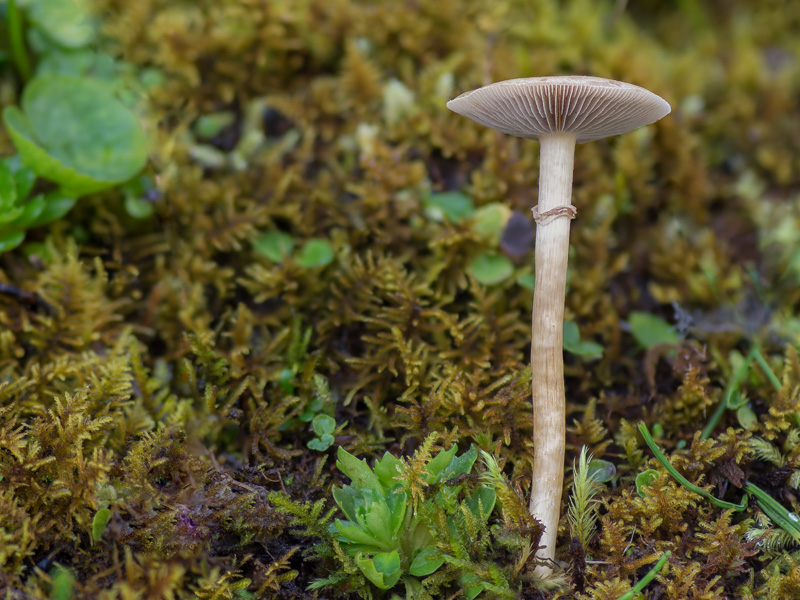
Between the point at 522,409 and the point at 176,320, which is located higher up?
the point at 176,320

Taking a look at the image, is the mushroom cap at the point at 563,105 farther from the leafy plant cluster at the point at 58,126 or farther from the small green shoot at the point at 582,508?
the leafy plant cluster at the point at 58,126

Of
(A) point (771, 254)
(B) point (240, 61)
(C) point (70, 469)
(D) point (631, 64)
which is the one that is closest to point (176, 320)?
(C) point (70, 469)

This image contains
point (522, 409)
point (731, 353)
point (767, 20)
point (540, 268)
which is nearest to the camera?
point (540, 268)

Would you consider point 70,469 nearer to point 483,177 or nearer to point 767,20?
point 483,177

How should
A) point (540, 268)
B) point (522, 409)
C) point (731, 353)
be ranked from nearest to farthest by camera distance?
point (540, 268) → point (522, 409) → point (731, 353)

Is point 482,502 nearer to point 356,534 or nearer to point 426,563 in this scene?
point 426,563

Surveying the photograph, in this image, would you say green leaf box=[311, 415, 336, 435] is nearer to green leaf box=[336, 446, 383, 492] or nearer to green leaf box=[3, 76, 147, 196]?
green leaf box=[336, 446, 383, 492]

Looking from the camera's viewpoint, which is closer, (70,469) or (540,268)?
(70,469)

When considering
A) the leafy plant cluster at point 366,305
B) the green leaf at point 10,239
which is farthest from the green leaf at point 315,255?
the green leaf at point 10,239
